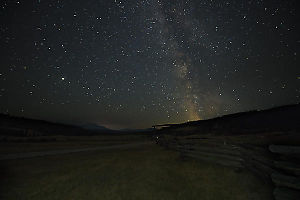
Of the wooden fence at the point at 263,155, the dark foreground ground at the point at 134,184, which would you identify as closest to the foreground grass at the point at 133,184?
the dark foreground ground at the point at 134,184

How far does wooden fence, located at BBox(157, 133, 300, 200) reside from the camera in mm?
2965

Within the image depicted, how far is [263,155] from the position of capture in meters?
4.18

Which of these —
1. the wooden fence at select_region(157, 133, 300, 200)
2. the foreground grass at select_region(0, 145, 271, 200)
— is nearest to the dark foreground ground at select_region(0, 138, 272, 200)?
the foreground grass at select_region(0, 145, 271, 200)

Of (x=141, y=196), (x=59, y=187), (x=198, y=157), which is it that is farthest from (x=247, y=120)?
(x=59, y=187)

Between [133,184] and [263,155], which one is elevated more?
[263,155]

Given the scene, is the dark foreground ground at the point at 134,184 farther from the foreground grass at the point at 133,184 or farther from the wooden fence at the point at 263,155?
the wooden fence at the point at 263,155

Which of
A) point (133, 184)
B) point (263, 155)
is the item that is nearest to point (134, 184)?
point (133, 184)

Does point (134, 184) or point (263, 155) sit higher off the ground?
point (263, 155)

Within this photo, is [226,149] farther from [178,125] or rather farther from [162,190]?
[178,125]

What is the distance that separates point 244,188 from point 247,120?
48.8 ft

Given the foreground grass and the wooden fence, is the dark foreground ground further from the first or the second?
the wooden fence

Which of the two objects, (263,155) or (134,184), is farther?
(134,184)

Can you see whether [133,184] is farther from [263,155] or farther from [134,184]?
[263,155]

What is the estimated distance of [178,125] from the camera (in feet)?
74.4
